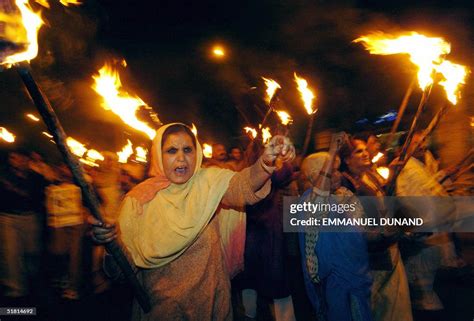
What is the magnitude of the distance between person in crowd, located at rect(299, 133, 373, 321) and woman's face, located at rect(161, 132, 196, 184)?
122 centimetres

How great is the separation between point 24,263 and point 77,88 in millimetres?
6480

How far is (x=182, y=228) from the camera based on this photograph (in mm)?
2598

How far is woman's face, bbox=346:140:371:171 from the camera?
4.30 meters

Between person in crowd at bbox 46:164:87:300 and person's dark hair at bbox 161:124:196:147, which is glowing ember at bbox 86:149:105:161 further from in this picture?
person's dark hair at bbox 161:124:196:147

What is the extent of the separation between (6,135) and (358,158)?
9744mm

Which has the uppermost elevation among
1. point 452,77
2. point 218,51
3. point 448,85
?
point 218,51

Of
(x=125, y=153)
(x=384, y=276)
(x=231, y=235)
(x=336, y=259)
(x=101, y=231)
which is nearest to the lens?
(x=101, y=231)

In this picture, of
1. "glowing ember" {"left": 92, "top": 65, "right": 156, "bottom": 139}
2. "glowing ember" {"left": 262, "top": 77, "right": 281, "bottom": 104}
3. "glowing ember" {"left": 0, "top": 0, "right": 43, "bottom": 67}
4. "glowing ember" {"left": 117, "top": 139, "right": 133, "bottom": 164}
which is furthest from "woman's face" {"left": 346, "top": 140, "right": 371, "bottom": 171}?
"glowing ember" {"left": 117, "top": 139, "right": 133, "bottom": 164}

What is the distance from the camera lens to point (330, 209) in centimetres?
327

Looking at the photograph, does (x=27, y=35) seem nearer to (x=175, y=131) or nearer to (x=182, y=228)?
(x=175, y=131)

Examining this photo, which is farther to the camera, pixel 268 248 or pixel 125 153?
pixel 125 153

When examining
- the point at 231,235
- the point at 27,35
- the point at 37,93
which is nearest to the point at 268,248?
the point at 231,235

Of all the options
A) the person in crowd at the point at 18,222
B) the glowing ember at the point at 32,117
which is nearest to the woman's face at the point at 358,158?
the person in crowd at the point at 18,222

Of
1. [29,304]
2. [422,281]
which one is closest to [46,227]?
[29,304]
